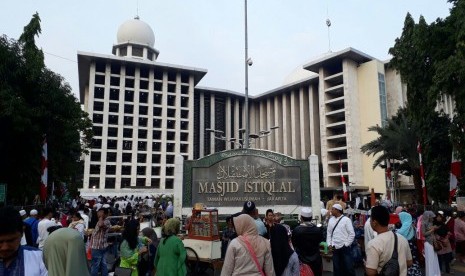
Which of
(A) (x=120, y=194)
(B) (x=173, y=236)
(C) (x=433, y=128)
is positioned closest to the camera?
(B) (x=173, y=236)

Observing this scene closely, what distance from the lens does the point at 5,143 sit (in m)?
16.4

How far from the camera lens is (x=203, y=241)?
27.7 feet

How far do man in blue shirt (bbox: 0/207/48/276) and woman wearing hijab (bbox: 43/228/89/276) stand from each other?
0.90m

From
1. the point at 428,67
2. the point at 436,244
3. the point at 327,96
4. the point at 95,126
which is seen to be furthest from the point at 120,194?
the point at 436,244

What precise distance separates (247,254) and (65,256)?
176 cm

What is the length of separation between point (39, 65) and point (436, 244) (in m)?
16.4

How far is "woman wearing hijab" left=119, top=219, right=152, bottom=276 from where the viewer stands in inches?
261

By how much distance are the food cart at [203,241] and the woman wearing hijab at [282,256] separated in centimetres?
405

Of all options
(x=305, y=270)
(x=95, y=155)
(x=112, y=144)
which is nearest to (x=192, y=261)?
(x=305, y=270)

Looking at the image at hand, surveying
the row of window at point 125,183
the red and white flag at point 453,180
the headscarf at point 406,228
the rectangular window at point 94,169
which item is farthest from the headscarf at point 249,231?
the rectangular window at point 94,169

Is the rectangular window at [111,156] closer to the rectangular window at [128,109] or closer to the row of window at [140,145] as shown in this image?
the row of window at [140,145]

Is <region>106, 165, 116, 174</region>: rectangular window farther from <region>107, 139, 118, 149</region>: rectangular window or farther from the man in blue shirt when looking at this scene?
the man in blue shirt

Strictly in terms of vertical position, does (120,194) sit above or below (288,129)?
below

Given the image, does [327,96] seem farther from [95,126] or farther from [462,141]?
[462,141]
